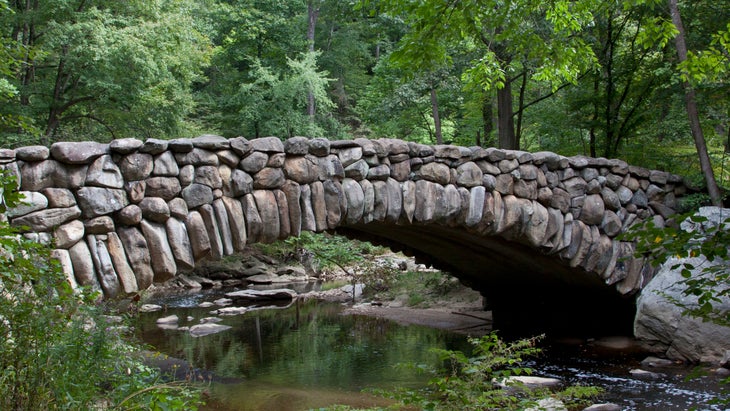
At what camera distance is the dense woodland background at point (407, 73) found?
6281 mm

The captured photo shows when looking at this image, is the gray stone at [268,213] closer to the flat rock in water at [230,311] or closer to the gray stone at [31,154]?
the gray stone at [31,154]

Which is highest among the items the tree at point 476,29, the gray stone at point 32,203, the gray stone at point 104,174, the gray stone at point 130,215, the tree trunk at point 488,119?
the tree trunk at point 488,119

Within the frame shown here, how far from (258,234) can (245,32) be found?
18.2 meters

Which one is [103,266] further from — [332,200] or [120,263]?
[332,200]

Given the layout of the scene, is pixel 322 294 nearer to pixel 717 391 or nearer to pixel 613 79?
pixel 613 79

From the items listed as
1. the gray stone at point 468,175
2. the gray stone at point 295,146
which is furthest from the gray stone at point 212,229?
the gray stone at point 468,175

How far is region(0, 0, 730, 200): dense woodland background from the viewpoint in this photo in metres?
6.28

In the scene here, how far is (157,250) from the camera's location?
5172 mm

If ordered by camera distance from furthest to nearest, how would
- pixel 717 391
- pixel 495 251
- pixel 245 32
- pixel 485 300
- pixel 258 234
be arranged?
pixel 245 32
pixel 485 300
pixel 495 251
pixel 717 391
pixel 258 234

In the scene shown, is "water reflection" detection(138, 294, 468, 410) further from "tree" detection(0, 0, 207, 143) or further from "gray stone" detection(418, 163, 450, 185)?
"tree" detection(0, 0, 207, 143)

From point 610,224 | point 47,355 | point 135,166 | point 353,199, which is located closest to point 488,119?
point 610,224

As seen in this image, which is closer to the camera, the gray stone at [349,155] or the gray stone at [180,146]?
the gray stone at [180,146]

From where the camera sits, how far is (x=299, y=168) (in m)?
6.09

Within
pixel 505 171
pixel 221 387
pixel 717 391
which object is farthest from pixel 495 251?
pixel 221 387
